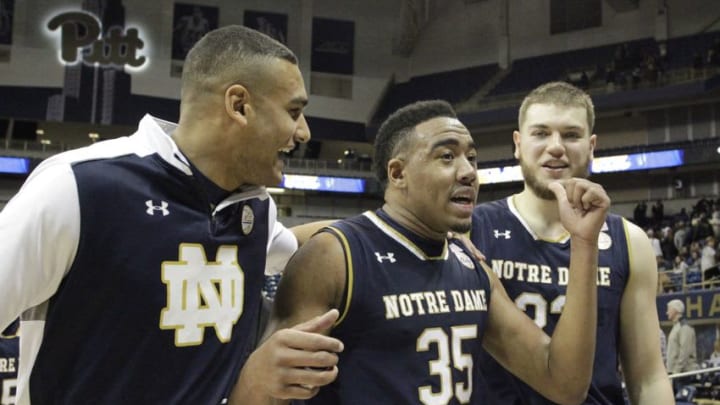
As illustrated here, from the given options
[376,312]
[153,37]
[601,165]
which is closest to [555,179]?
[376,312]

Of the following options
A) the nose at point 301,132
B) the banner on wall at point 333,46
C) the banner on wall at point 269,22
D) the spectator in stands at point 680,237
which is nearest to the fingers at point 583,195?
the nose at point 301,132

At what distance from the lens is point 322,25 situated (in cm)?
2936

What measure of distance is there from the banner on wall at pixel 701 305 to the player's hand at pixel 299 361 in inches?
471

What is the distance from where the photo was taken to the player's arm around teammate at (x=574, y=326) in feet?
8.12

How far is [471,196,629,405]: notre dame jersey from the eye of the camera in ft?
9.51

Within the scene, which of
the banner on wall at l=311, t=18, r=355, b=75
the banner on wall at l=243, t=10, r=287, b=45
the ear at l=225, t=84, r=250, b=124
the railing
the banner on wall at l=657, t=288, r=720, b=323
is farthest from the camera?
the banner on wall at l=311, t=18, r=355, b=75

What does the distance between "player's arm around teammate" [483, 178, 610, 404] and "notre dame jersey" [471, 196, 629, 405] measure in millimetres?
284

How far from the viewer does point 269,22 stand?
94.7 ft

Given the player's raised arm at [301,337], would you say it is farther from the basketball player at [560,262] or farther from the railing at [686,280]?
the railing at [686,280]

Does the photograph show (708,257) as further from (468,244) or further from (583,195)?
(583,195)

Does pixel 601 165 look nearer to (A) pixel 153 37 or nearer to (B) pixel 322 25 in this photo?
(B) pixel 322 25

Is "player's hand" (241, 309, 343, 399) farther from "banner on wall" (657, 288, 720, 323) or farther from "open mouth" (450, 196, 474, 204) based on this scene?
"banner on wall" (657, 288, 720, 323)

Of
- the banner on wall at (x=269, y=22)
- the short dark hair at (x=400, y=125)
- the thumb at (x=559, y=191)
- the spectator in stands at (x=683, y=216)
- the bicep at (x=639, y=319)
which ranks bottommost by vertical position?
the bicep at (x=639, y=319)

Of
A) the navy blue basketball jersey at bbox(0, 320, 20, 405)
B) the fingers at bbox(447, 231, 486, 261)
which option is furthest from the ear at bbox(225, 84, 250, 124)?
the navy blue basketball jersey at bbox(0, 320, 20, 405)
